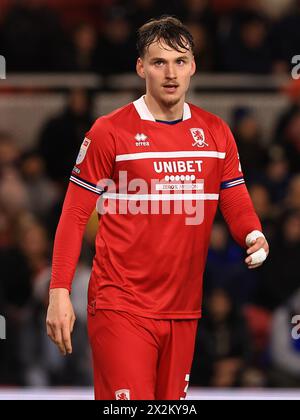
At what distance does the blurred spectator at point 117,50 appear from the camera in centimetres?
1046

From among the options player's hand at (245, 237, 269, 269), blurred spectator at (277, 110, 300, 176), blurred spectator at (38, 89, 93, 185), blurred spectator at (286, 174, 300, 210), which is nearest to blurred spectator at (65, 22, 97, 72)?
blurred spectator at (38, 89, 93, 185)

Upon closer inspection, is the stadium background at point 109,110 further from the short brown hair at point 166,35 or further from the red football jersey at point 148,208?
the short brown hair at point 166,35

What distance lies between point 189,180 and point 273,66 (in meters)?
5.80

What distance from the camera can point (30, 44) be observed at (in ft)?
35.2

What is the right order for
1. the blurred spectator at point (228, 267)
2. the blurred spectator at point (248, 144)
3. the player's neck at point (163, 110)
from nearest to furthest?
the player's neck at point (163, 110) < the blurred spectator at point (228, 267) < the blurred spectator at point (248, 144)

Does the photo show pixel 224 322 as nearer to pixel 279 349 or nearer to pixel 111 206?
pixel 279 349

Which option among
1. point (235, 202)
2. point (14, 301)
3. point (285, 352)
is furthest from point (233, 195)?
point (14, 301)

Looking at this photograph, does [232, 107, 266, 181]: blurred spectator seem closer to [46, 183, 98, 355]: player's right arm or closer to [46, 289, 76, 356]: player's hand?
[46, 183, 98, 355]: player's right arm

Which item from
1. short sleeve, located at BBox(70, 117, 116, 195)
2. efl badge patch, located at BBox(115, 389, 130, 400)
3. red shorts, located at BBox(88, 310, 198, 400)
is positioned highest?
short sleeve, located at BBox(70, 117, 116, 195)

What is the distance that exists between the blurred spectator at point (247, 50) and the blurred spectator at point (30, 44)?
153 cm

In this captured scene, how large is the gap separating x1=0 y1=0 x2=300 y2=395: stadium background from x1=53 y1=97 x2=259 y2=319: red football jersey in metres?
3.49

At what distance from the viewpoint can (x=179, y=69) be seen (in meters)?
4.97

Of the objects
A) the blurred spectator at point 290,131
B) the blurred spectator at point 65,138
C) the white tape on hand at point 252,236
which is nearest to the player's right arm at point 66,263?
the white tape on hand at point 252,236

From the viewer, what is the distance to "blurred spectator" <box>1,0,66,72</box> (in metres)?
10.7
